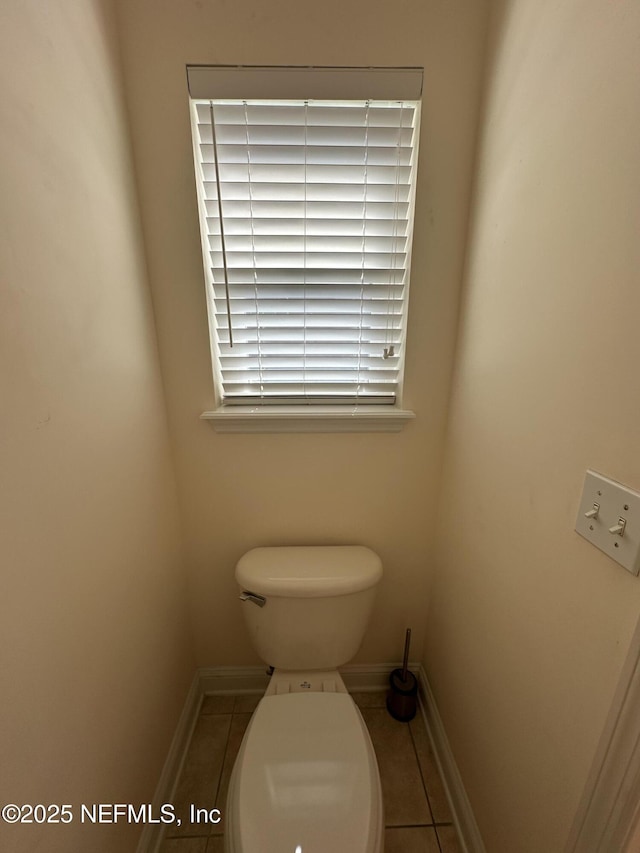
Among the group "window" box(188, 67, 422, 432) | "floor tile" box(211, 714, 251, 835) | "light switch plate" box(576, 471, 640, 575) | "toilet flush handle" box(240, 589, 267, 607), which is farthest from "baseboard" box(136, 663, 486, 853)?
"window" box(188, 67, 422, 432)

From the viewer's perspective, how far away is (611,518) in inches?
19.0

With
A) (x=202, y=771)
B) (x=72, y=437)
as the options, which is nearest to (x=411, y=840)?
(x=202, y=771)

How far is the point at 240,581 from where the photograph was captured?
99cm

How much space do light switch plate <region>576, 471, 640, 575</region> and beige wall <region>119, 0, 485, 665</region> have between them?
22.0 inches

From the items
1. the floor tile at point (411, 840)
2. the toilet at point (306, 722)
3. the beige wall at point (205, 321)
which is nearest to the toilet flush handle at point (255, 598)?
the toilet at point (306, 722)

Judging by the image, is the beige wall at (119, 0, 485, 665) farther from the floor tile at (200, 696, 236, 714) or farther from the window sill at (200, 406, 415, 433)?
the floor tile at (200, 696, 236, 714)

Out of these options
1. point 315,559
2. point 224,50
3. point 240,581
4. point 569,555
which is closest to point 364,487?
point 315,559

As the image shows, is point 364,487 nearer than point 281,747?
No

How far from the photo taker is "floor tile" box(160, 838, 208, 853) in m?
0.91

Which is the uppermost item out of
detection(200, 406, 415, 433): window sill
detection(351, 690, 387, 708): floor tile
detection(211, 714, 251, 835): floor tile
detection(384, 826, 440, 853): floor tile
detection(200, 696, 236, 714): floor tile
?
detection(200, 406, 415, 433): window sill

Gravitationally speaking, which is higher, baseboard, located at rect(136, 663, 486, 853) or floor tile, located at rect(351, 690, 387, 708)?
baseboard, located at rect(136, 663, 486, 853)

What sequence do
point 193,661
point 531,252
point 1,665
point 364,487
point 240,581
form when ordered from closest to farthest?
point 1,665
point 531,252
point 240,581
point 364,487
point 193,661

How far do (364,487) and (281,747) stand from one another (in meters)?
0.67

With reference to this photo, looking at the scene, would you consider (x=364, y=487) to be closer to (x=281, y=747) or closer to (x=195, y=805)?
(x=281, y=747)
